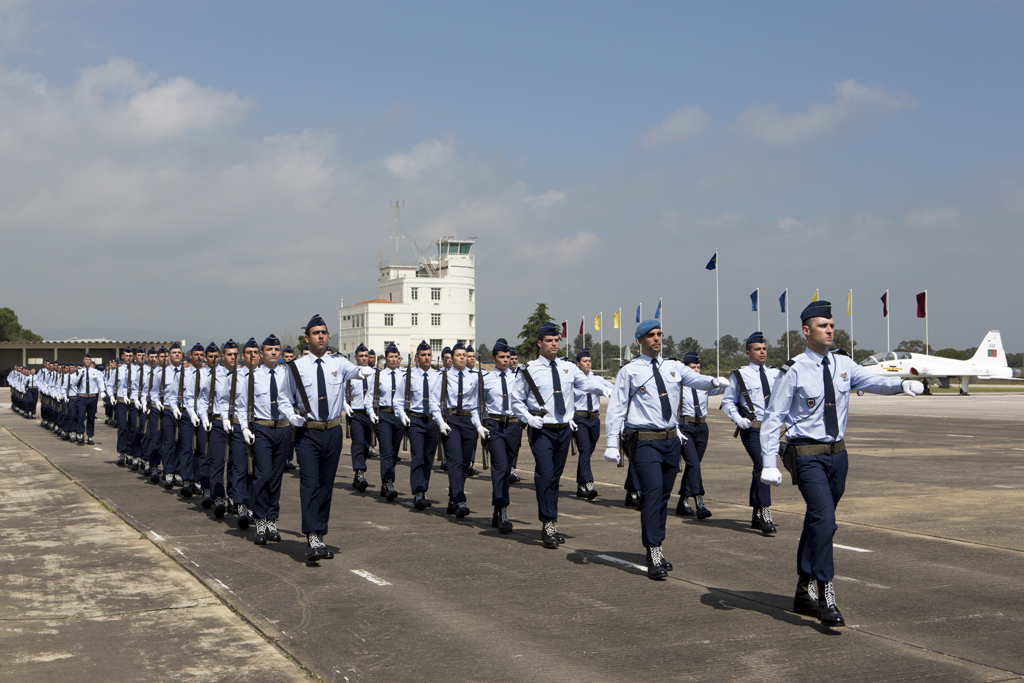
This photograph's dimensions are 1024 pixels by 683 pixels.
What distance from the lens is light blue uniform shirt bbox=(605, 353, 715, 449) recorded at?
7.87 meters

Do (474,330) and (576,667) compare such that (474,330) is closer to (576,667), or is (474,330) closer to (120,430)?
(120,430)

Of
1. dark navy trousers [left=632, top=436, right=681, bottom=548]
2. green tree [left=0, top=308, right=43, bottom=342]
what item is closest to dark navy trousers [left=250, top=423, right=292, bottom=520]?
dark navy trousers [left=632, top=436, right=681, bottom=548]

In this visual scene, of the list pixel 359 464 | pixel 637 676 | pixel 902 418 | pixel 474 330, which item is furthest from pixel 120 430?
pixel 474 330

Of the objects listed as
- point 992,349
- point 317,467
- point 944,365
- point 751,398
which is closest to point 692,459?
point 751,398

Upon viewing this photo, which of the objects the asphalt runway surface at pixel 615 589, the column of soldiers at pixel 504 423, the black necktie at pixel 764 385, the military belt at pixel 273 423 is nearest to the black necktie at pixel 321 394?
the column of soldiers at pixel 504 423

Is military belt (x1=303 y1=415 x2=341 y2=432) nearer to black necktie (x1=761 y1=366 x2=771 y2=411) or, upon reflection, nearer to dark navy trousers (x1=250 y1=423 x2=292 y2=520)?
dark navy trousers (x1=250 y1=423 x2=292 y2=520)

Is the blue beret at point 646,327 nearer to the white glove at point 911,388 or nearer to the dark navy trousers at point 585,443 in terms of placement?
the white glove at point 911,388

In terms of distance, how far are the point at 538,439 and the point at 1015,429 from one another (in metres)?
21.9

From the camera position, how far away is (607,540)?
9.46 metres

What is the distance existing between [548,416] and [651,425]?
1.50 meters

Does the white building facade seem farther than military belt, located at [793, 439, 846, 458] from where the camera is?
Yes

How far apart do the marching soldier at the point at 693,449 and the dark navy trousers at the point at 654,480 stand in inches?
107

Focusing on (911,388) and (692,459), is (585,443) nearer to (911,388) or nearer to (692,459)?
(692,459)

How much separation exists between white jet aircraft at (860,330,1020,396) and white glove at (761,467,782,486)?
5326cm
